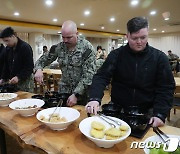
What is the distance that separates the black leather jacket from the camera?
1402 mm

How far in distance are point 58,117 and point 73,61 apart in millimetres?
824

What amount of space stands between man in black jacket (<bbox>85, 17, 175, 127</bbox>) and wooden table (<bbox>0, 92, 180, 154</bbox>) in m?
0.21

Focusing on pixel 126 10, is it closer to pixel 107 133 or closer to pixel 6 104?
pixel 6 104

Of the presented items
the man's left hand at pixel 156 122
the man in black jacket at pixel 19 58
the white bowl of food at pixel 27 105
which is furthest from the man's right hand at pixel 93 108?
the man in black jacket at pixel 19 58

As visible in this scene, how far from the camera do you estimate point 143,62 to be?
1.48m

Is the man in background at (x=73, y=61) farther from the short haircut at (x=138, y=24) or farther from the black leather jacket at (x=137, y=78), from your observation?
the short haircut at (x=138, y=24)

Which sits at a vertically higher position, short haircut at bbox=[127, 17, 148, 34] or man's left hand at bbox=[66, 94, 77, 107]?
short haircut at bbox=[127, 17, 148, 34]

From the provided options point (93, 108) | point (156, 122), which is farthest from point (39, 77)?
point (156, 122)

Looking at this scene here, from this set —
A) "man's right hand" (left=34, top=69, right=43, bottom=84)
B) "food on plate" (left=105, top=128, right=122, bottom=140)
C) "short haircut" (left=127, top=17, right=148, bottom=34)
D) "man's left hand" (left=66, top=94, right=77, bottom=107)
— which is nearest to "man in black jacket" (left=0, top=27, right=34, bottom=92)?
"man's right hand" (left=34, top=69, right=43, bottom=84)

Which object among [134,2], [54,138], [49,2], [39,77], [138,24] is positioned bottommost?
[54,138]

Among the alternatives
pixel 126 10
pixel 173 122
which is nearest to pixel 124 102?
pixel 173 122

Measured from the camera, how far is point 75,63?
6.45ft

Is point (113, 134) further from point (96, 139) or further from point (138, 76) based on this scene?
point (138, 76)

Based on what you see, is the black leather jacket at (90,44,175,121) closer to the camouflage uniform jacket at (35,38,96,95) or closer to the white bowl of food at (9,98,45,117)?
the camouflage uniform jacket at (35,38,96,95)
